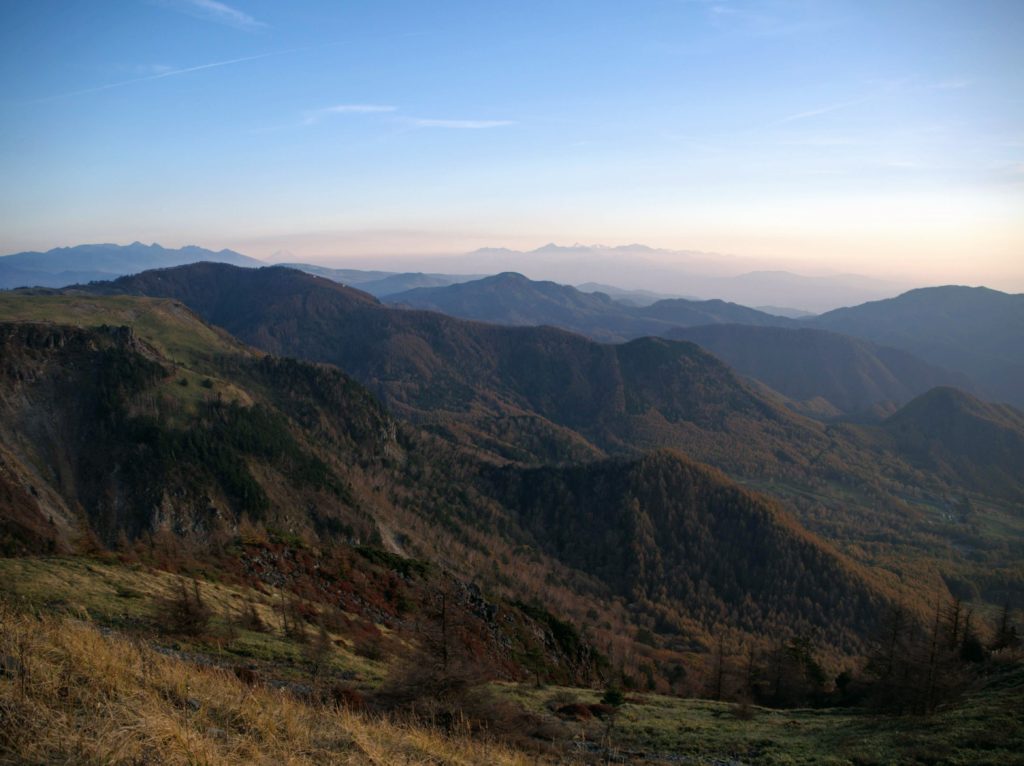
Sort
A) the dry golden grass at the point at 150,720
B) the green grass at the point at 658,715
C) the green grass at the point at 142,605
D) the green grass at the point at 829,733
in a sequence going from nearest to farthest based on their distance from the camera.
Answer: the dry golden grass at the point at 150,720 → the green grass at the point at 829,733 → the green grass at the point at 658,715 → the green grass at the point at 142,605

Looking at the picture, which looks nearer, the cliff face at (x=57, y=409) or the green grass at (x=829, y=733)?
the green grass at (x=829, y=733)

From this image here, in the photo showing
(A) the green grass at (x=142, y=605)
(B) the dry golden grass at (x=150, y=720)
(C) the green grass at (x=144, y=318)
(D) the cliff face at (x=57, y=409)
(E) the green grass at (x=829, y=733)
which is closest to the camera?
(B) the dry golden grass at (x=150, y=720)

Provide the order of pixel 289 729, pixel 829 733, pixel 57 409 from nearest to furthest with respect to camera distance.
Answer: pixel 289 729, pixel 829 733, pixel 57 409

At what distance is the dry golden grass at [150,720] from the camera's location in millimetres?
7621

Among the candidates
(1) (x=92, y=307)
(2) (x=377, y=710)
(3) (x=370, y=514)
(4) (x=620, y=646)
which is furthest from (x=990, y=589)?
(1) (x=92, y=307)

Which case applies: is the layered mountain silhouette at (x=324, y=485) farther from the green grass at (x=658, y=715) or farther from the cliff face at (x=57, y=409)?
the green grass at (x=658, y=715)

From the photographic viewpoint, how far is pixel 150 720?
801cm

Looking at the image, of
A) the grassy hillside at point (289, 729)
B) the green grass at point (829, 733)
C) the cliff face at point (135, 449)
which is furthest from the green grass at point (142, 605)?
the cliff face at point (135, 449)

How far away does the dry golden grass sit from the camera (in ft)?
25.0

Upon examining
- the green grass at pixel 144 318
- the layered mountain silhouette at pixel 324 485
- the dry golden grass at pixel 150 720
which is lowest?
the layered mountain silhouette at pixel 324 485

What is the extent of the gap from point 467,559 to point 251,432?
150 ft

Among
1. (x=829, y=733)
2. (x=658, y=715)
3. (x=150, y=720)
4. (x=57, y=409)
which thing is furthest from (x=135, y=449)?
(x=829, y=733)

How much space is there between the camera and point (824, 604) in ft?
362

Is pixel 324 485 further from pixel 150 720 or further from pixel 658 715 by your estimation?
pixel 150 720
